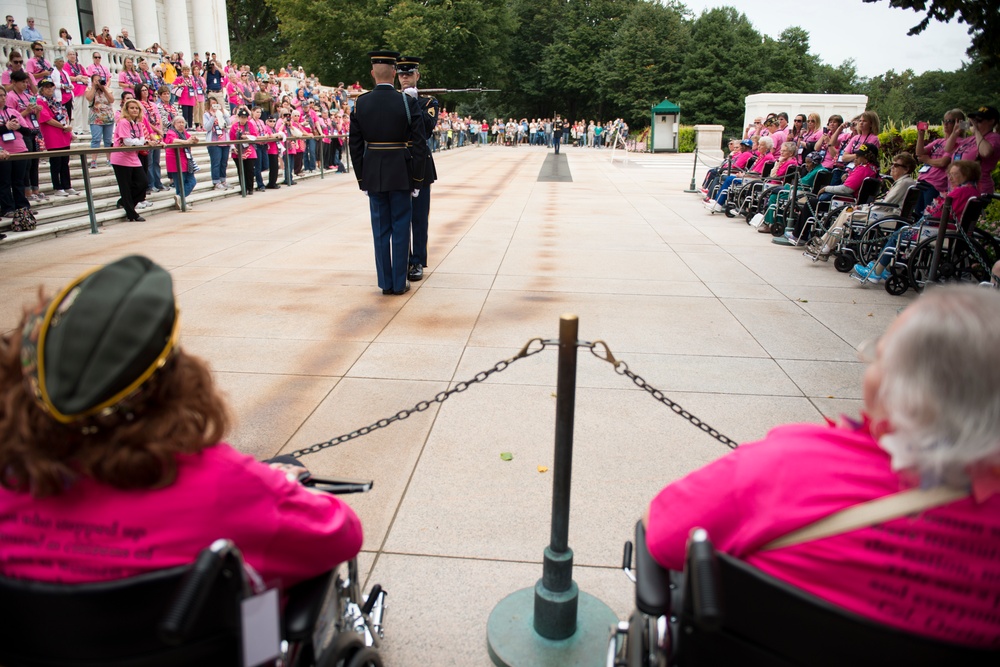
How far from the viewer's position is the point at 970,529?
1.36 meters

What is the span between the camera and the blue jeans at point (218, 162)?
16.0m

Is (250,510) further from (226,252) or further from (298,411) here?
(226,252)

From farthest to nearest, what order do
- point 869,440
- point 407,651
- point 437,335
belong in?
point 437,335 → point 407,651 → point 869,440

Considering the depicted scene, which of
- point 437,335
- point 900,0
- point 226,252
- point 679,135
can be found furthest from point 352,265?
point 679,135

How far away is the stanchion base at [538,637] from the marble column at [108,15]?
109 ft

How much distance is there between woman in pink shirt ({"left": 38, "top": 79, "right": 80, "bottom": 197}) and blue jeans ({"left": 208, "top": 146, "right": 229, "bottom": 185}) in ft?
9.81

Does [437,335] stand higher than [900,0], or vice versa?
[900,0]

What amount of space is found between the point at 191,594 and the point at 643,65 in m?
64.2

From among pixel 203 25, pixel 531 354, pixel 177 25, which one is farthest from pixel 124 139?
pixel 203 25

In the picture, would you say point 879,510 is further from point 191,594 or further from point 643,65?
point 643,65

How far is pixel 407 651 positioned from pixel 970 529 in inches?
74.7

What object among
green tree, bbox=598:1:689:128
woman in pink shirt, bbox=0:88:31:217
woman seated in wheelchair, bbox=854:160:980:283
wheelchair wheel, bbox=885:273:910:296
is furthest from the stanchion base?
green tree, bbox=598:1:689:128

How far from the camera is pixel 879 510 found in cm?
138

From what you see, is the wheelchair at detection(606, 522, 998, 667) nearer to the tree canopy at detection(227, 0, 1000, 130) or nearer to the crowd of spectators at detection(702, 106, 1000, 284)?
the crowd of spectators at detection(702, 106, 1000, 284)
